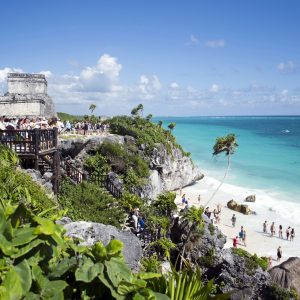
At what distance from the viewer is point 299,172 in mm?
53375

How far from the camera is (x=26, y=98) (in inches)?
1442

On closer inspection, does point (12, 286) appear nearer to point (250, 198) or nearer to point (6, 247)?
point (6, 247)

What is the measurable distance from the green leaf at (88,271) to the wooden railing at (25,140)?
40.6 ft

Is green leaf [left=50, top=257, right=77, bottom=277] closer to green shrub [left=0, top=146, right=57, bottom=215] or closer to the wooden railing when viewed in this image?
green shrub [left=0, top=146, right=57, bottom=215]

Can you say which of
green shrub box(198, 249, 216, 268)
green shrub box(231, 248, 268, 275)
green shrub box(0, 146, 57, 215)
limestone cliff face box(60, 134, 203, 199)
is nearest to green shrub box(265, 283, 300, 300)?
green shrub box(231, 248, 268, 275)

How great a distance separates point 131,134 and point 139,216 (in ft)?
52.1

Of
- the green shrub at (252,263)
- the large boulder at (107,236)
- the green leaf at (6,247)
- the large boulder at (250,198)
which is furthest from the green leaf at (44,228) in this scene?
the large boulder at (250,198)

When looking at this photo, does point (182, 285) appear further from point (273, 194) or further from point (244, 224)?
point (273, 194)

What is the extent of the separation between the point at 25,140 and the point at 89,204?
443 centimetres

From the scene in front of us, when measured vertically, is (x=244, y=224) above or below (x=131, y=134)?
below

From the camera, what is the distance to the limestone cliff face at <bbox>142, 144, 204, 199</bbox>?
31.1 m

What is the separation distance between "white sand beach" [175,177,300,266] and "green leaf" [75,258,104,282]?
21.9 metres

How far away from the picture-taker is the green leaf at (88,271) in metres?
2.81

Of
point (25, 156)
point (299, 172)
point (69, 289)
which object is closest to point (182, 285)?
point (69, 289)
